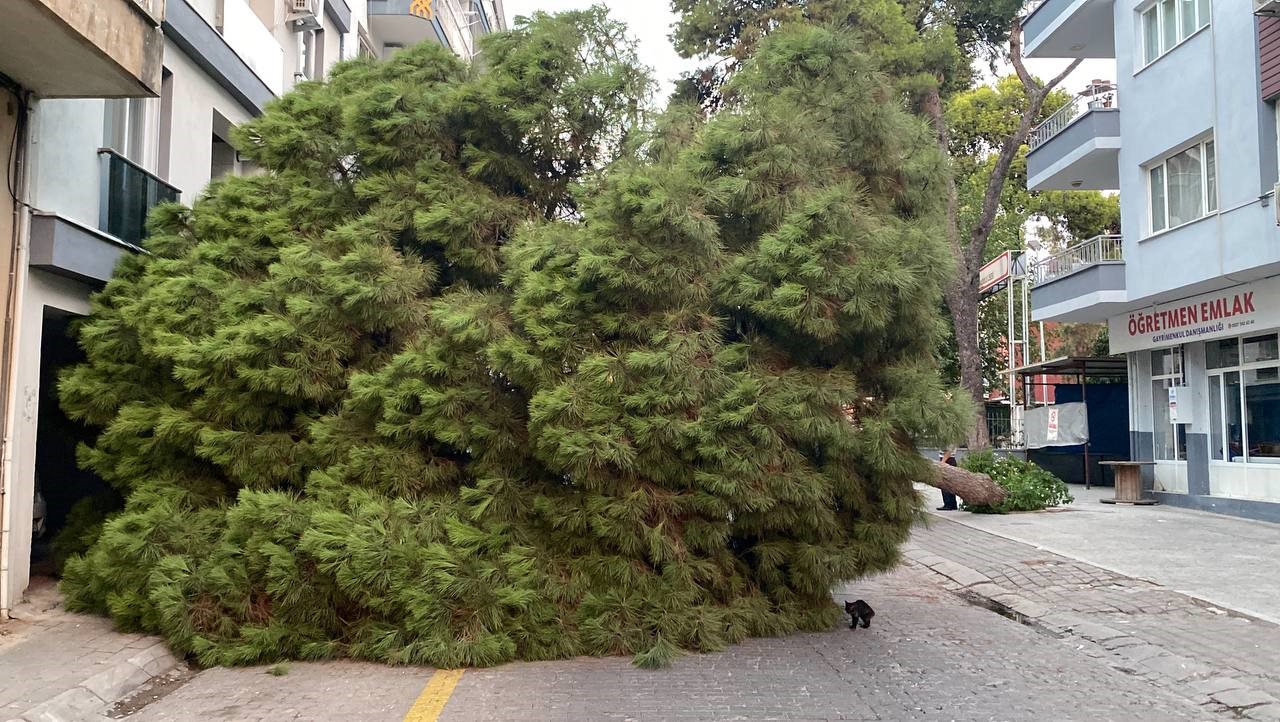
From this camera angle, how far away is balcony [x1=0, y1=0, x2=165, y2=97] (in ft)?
23.5

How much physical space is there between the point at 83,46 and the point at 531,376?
13.8ft

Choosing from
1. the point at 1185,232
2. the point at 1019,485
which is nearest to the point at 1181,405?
the point at 1185,232

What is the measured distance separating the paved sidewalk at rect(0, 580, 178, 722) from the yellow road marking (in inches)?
75.9

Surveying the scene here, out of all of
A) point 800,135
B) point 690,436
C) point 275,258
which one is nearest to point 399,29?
point 275,258

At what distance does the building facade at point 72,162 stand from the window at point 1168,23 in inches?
595

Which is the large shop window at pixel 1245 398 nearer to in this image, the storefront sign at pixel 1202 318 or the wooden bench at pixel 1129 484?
the storefront sign at pixel 1202 318

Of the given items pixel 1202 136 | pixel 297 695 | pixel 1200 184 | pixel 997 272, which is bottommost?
pixel 297 695

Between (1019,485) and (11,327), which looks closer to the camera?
(11,327)

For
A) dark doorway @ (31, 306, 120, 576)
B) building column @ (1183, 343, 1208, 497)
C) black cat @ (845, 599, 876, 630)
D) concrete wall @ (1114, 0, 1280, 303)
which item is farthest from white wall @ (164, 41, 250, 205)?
building column @ (1183, 343, 1208, 497)

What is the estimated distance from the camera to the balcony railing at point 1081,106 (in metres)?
19.5

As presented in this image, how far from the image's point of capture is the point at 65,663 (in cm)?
674

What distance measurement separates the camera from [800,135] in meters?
8.31

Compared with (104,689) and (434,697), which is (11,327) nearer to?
(104,689)

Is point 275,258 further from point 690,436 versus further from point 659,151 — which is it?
point 690,436
